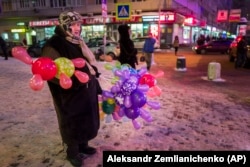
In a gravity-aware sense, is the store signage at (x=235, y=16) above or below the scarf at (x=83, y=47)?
above

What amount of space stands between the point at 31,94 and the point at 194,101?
4.72 meters

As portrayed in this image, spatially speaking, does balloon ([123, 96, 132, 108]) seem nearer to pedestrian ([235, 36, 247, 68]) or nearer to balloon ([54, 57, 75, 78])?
balloon ([54, 57, 75, 78])

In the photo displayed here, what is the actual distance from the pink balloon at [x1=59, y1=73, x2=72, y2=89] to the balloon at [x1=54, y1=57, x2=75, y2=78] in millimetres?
54

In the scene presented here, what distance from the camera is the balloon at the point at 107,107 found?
3.86 metres

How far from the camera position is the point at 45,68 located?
2703mm

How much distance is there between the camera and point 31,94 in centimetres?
720

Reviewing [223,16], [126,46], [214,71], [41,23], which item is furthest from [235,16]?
[126,46]

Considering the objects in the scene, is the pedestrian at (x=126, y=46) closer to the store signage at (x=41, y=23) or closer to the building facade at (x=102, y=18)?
the building facade at (x=102, y=18)

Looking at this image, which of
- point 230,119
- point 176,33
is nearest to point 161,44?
point 176,33

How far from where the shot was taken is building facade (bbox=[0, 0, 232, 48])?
2991 cm

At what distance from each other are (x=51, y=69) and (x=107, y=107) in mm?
1376

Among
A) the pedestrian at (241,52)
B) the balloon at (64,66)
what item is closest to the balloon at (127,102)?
the balloon at (64,66)

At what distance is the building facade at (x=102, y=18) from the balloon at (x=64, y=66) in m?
22.7

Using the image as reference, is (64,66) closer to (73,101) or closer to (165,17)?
(73,101)
